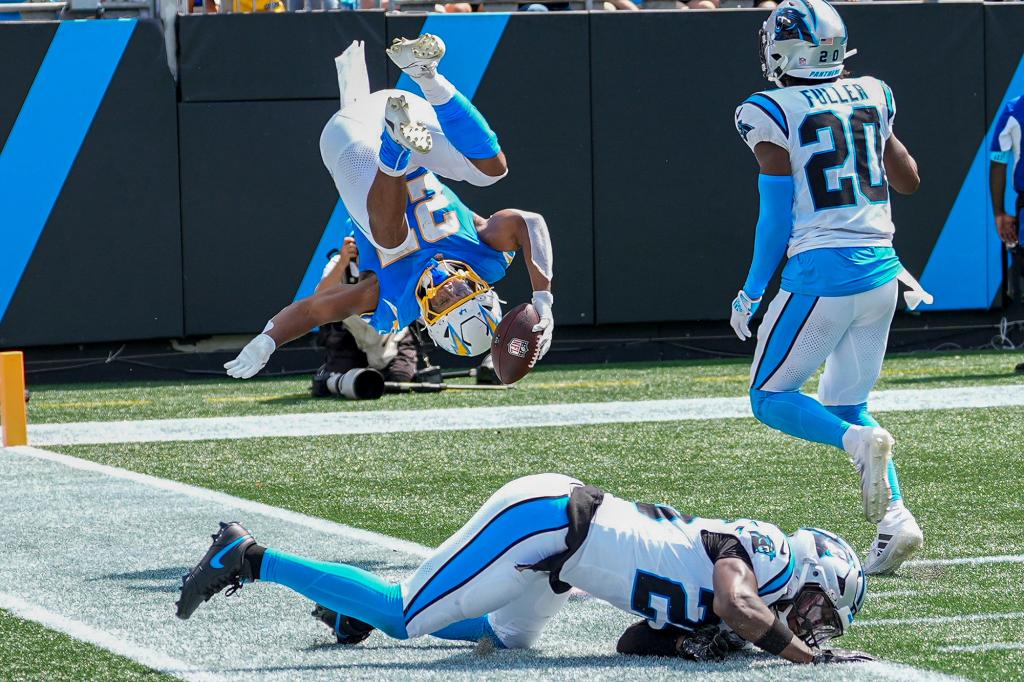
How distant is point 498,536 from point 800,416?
1.66 metres

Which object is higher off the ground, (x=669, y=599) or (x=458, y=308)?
(x=458, y=308)

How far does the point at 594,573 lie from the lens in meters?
3.77

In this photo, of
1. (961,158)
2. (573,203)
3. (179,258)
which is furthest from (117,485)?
(961,158)

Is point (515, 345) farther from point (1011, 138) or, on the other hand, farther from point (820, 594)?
point (1011, 138)

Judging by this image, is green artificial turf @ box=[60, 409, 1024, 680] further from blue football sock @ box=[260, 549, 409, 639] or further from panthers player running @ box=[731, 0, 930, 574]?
blue football sock @ box=[260, 549, 409, 639]

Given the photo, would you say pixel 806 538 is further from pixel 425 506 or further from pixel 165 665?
pixel 425 506

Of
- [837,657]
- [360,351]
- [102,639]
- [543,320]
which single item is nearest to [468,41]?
[360,351]

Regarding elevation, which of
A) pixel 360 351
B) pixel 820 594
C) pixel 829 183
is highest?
pixel 829 183

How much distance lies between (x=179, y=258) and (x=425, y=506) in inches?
232

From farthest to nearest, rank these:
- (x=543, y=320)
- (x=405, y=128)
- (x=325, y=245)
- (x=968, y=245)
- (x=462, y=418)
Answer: (x=968, y=245)
(x=325, y=245)
(x=462, y=418)
(x=543, y=320)
(x=405, y=128)

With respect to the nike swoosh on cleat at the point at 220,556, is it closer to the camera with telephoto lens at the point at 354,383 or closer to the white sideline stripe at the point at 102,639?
the white sideline stripe at the point at 102,639

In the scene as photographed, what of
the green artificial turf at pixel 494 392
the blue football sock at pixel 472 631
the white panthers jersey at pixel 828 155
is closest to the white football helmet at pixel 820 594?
the blue football sock at pixel 472 631

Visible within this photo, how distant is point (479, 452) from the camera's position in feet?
25.7

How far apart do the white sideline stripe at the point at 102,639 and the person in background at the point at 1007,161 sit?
7.80 meters
